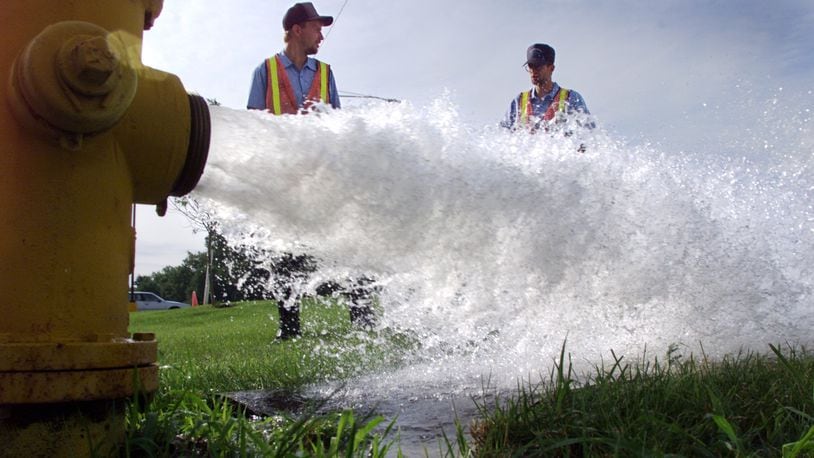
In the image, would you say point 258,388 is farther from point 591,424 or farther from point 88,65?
point 88,65

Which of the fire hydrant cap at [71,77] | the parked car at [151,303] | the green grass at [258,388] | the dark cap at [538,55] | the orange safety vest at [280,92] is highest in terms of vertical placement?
the dark cap at [538,55]

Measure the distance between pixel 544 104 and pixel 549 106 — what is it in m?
0.07

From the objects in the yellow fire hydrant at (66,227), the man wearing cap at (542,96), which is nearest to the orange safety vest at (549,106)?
the man wearing cap at (542,96)

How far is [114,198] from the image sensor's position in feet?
5.61

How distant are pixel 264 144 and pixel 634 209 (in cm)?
183

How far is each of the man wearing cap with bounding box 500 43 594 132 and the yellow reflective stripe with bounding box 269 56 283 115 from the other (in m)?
1.87

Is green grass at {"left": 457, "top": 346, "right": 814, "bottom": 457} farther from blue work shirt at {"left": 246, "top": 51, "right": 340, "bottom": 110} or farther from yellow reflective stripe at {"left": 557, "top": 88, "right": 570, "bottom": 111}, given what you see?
yellow reflective stripe at {"left": 557, "top": 88, "right": 570, "bottom": 111}

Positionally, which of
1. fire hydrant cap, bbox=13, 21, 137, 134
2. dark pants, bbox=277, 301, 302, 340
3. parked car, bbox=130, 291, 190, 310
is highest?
parked car, bbox=130, 291, 190, 310

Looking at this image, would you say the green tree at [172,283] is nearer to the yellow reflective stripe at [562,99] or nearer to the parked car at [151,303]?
the parked car at [151,303]

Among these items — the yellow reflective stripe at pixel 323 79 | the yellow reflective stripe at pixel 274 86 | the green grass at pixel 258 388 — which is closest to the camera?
the green grass at pixel 258 388

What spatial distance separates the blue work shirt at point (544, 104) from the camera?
231 inches

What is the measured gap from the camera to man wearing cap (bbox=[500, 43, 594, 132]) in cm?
586

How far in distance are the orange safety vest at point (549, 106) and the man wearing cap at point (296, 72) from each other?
5.22 ft

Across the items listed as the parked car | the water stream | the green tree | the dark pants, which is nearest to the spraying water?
the water stream
